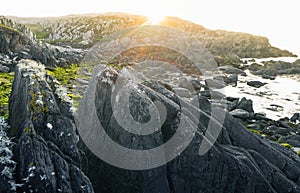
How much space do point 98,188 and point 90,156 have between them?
1779 mm

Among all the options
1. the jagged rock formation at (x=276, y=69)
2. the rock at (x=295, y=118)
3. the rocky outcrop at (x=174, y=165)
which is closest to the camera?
the rocky outcrop at (x=174, y=165)

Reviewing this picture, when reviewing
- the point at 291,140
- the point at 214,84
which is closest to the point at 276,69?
the point at 214,84

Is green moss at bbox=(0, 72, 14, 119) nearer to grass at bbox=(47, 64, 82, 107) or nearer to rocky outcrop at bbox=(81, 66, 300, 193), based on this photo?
grass at bbox=(47, 64, 82, 107)

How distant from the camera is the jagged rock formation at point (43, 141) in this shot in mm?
8617

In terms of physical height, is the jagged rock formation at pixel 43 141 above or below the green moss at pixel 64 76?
above

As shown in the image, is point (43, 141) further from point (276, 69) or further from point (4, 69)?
point (276, 69)

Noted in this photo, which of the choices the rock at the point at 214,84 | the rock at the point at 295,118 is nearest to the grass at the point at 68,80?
the rock at the point at 214,84

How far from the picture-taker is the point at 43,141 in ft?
31.2

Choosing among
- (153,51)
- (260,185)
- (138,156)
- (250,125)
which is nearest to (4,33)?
(250,125)

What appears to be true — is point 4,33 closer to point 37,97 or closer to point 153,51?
point 37,97

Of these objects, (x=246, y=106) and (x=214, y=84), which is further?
(x=214, y=84)

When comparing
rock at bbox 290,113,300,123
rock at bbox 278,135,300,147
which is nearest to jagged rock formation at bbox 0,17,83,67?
rock at bbox 278,135,300,147

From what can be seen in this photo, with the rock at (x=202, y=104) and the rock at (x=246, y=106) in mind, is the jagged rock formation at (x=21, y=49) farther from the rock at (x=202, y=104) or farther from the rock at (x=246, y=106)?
the rock at (x=202, y=104)

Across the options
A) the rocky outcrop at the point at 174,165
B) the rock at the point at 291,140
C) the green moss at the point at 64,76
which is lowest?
the rock at the point at 291,140
